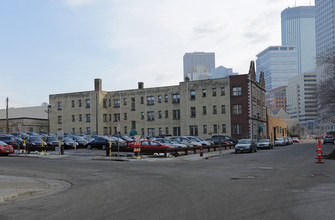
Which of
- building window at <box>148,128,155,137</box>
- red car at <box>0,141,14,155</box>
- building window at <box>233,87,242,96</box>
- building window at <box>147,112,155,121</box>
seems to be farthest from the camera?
building window at <box>147,112,155,121</box>

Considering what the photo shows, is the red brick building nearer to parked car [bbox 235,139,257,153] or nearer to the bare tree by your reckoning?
parked car [bbox 235,139,257,153]

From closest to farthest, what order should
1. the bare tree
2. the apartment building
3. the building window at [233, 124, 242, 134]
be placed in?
the bare tree → the building window at [233, 124, 242, 134] → the apartment building

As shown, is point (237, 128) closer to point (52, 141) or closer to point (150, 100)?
point (150, 100)

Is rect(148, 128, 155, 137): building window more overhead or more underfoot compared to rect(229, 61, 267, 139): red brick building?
more underfoot

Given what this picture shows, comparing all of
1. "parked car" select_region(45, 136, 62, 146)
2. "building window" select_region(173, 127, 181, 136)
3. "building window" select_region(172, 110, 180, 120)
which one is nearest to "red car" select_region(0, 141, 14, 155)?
"parked car" select_region(45, 136, 62, 146)

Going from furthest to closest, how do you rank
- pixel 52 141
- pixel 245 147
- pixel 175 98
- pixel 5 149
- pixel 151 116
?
pixel 151 116, pixel 175 98, pixel 52 141, pixel 245 147, pixel 5 149

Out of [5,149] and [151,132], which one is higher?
[151,132]

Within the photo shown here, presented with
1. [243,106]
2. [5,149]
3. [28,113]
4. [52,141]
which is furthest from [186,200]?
[28,113]

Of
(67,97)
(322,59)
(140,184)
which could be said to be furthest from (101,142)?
(67,97)

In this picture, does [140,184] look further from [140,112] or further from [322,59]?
[140,112]

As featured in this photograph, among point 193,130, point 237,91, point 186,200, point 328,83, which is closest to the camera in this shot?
point 186,200

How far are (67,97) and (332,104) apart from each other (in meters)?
58.1

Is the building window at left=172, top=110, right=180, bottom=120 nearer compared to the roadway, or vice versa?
the roadway

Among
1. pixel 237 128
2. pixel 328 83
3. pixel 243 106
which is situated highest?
pixel 328 83
